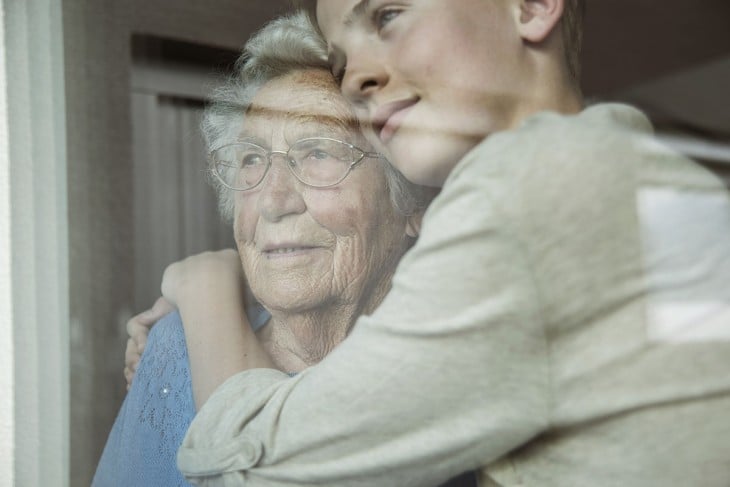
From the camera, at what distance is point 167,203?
1.12m

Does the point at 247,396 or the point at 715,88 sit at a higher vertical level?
the point at 715,88

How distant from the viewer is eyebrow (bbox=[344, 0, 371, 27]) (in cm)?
89

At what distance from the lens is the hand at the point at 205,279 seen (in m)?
1.04

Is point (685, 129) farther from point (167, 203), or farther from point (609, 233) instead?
point (167, 203)

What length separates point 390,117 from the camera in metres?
0.91

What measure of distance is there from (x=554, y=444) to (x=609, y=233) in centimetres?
22

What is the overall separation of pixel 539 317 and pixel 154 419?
62 centimetres

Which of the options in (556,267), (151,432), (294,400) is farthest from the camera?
(151,432)

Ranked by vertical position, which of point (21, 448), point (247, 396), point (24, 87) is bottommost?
point (21, 448)

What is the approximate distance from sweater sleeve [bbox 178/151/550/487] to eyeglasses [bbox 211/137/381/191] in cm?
17

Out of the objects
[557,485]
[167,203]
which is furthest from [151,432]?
[557,485]

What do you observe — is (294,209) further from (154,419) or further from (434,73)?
(154,419)

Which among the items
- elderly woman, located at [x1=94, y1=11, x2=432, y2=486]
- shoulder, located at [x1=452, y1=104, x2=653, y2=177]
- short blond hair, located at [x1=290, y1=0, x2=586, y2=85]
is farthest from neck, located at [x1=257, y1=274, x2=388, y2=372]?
short blond hair, located at [x1=290, y1=0, x2=586, y2=85]

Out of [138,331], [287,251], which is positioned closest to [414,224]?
[287,251]
